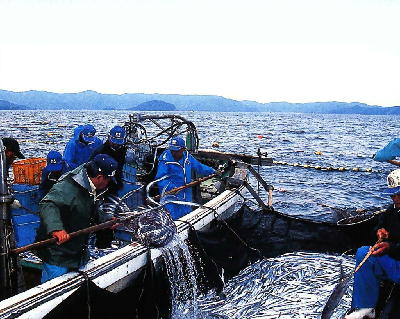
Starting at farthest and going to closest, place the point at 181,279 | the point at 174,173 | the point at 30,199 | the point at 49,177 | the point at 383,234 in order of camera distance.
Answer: the point at 30,199
the point at 174,173
the point at 49,177
the point at 181,279
the point at 383,234

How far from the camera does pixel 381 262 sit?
4.84 meters

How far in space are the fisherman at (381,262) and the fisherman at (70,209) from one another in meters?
3.32

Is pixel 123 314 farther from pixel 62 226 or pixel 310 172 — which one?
pixel 310 172

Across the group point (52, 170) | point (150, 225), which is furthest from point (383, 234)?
point (52, 170)

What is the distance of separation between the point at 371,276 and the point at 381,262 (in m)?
0.25

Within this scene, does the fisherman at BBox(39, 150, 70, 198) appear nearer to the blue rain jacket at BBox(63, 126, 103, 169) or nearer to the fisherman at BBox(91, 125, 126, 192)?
the blue rain jacket at BBox(63, 126, 103, 169)

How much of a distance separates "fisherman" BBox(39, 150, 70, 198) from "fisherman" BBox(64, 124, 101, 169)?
0.29 meters

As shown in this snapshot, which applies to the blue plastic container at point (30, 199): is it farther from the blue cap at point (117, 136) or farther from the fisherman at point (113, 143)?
the blue cap at point (117, 136)

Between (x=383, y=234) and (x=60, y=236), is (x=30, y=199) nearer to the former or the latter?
(x=60, y=236)

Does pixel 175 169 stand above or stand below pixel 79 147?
below

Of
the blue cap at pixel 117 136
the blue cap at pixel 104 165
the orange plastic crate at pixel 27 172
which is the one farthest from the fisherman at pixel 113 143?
the blue cap at pixel 104 165

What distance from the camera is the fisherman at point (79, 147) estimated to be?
7.92m

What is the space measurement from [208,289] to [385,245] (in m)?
3.09

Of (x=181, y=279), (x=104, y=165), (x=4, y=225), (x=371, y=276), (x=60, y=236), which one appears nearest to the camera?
(x=60, y=236)
